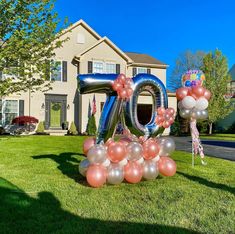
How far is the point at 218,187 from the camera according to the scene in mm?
7234

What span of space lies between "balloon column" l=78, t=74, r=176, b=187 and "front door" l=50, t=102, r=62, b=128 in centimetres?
1716

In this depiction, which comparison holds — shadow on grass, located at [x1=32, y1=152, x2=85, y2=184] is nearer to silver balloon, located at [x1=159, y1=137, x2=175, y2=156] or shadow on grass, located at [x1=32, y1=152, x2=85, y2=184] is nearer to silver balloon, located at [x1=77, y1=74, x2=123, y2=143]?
silver balloon, located at [x1=77, y1=74, x2=123, y2=143]

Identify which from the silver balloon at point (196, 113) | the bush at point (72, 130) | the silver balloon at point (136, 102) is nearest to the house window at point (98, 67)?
the bush at point (72, 130)

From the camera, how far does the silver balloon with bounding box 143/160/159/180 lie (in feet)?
25.0

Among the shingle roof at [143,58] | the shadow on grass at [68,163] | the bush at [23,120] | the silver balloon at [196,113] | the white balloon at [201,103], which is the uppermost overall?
the shingle roof at [143,58]

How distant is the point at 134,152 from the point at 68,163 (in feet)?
11.7

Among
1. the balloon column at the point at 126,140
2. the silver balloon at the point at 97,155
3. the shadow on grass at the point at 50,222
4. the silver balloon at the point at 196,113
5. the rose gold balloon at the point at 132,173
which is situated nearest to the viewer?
the shadow on grass at the point at 50,222

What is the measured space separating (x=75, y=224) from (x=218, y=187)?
365 cm

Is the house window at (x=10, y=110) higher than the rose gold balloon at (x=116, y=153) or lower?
higher

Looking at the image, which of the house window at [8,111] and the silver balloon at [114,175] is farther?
the house window at [8,111]

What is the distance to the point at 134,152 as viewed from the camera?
740cm

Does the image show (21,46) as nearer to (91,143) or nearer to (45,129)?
(91,143)

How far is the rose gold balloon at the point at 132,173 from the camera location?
7.32m

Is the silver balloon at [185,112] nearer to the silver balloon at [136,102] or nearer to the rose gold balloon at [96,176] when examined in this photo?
the silver balloon at [136,102]
